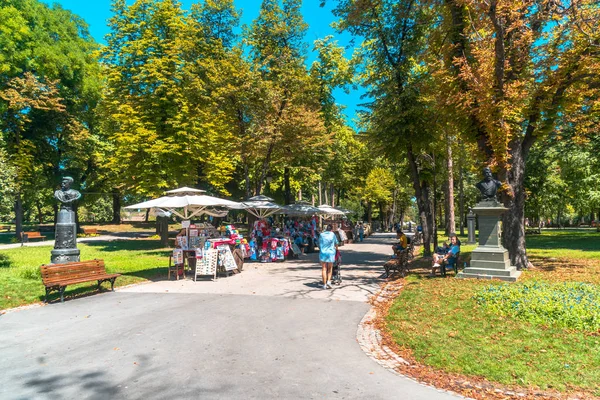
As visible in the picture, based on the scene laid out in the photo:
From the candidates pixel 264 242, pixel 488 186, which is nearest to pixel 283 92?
pixel 264 242

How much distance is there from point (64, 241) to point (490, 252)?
1237 cm

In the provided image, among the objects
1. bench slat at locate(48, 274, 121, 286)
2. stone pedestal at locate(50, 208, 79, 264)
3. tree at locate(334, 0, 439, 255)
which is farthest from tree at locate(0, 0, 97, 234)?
tree at locate(334, 0, 439, 255)

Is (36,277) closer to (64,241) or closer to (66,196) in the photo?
(64,241)

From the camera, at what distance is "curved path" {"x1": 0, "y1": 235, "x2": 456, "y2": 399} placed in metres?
4.32

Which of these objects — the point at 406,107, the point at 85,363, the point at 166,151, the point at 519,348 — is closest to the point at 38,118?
the point at 166,151

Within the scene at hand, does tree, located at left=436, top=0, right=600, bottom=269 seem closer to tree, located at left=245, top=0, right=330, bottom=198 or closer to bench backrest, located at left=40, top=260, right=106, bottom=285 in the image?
tree, located at left=245, top=0, right=330, bottom=198

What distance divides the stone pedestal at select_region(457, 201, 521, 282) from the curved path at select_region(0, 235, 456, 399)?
314 cm

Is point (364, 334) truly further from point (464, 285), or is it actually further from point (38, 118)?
point (38, 118)

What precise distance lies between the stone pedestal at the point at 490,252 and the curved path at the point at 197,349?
10.3 feet

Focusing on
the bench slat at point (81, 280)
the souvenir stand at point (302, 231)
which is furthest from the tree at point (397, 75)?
the bench slat at point (81, 280)

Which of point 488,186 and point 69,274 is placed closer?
point 69,274

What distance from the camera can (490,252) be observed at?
9.93 m

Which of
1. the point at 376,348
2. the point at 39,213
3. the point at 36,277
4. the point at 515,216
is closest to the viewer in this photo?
the point at 376,348

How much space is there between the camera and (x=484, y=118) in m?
10.5
